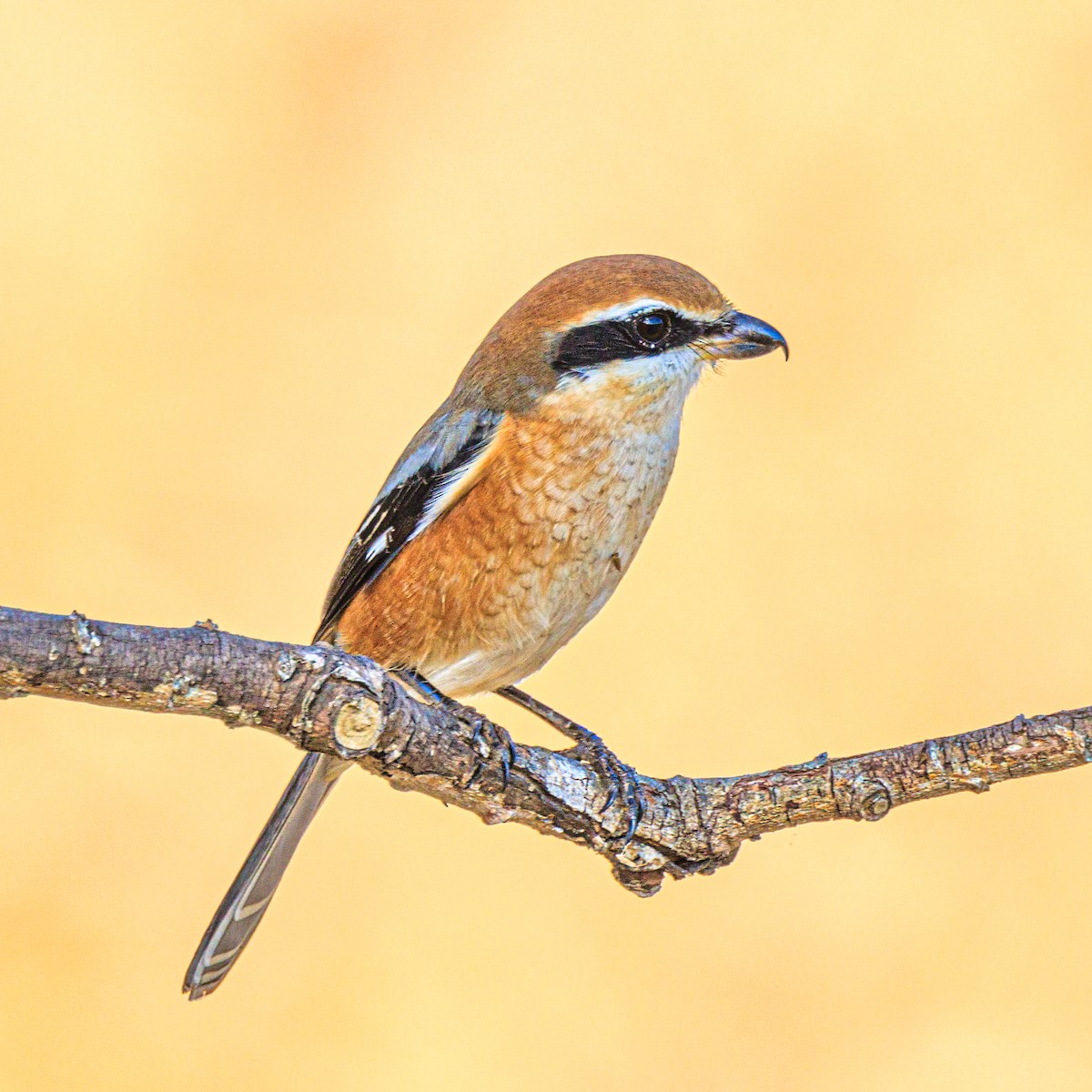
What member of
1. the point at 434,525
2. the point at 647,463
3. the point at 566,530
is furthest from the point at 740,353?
the point at 434,525

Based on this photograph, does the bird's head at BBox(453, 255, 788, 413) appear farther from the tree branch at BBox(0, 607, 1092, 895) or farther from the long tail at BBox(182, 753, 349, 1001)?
the long tail at BBox(182, 753, 349, 1001)

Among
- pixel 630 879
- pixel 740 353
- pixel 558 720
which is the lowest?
pixel 630 879

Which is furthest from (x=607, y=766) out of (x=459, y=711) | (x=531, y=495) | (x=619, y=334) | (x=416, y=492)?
(x=619, y=334)

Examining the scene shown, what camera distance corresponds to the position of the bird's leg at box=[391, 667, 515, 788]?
2268 millimetres

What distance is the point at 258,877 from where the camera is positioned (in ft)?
9.46

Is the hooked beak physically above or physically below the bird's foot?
above

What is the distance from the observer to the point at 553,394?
105 inches

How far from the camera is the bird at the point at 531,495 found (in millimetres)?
2590

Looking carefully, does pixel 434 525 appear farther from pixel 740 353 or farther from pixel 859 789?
pixel 859 789

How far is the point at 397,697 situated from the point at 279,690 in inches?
9.8

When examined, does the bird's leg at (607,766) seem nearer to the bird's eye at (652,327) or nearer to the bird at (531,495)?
the bird at (531,495)

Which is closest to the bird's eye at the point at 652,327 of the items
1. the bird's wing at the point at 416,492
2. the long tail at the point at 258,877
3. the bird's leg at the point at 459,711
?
the bird's wing at the point at 416,492

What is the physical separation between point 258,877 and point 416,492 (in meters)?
1.03

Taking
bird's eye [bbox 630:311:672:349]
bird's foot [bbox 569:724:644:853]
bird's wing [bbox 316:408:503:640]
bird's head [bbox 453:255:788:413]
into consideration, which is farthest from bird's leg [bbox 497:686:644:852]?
bird's eye [bbox 630:311:672:349]
